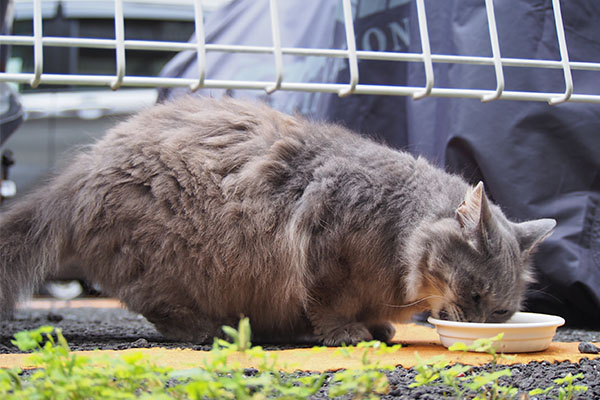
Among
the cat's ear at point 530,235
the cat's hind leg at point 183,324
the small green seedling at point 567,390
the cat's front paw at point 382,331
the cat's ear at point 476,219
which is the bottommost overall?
the cat's front paw at point 382,331

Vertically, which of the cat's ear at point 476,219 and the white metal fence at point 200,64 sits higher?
the white metal fence at point 200,64

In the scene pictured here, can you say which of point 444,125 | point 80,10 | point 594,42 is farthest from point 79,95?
point 594,42

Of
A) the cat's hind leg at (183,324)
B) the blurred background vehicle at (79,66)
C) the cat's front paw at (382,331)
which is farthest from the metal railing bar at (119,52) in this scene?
the blurred background vehicle at (79,66)

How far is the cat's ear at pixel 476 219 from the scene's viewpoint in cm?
236

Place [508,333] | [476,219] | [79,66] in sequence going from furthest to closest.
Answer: [79,66], [476,219], [508,333]

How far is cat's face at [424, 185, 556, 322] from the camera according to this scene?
2.40 meters

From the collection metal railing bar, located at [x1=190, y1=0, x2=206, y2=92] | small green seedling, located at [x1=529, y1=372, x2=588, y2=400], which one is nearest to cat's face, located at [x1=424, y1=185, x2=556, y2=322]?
small green seedling, located at [x1=529, y1=372, x2=588, y2=400]

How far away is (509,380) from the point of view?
71.2 inches

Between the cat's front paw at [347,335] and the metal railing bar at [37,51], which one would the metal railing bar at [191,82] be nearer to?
the metal railing bar at [37,51]

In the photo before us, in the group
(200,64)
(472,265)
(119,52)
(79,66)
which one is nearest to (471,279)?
(472,265)

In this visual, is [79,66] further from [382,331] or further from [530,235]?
[530,235]

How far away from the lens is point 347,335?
2.58 m

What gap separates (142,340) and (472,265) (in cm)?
126

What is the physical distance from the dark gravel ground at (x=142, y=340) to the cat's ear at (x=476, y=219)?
49 centimetres
